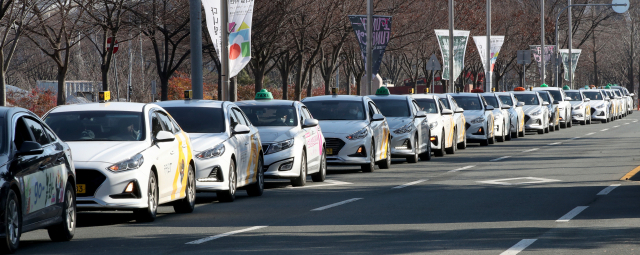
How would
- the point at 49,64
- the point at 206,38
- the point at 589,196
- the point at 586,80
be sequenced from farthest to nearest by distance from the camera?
the point at 586,80, the point at 49,64, the point at 206,38, the point at 589,196

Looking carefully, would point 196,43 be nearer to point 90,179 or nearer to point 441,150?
point 441,150

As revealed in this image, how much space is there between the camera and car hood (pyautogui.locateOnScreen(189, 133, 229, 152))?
13.5m

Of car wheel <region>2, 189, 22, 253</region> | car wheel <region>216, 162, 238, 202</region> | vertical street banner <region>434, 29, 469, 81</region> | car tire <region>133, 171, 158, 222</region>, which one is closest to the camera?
car wheel <region>2, 189, 22, 253</region>

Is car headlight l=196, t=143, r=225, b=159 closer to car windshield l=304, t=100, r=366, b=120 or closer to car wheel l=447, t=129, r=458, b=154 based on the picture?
car windshield l=304, t=100, r=366, b=120

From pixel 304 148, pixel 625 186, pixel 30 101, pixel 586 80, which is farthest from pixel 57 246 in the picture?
pixel 586 80

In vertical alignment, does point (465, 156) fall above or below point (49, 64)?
below

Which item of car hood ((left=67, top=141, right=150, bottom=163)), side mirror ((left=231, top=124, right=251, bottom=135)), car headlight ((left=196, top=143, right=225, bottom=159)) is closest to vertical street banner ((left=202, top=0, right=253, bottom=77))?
side mirror ((left=231, top=124, right=251, bottom=135))

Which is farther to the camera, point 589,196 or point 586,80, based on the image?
point 586,80

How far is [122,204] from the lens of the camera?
10.6 m

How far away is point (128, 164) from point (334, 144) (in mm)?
8468

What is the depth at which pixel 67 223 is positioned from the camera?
9695 millimetres

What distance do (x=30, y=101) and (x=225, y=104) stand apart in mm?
24392

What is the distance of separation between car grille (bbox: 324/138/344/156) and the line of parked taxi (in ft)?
0.06

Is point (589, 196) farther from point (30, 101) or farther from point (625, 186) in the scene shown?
point (30, 101)
